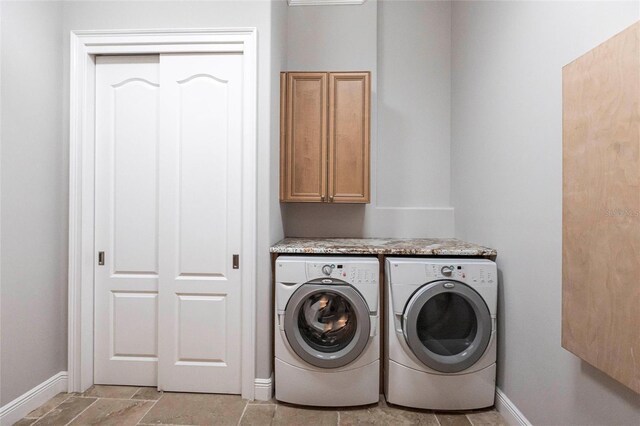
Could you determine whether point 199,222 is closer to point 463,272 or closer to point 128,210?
point 128,210

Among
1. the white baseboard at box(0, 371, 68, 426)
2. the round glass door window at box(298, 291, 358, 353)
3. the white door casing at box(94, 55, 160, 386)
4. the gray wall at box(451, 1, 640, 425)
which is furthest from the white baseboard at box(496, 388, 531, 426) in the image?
the white baseboard at box(0, 371, 68, 426)

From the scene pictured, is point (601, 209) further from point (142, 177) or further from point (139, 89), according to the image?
point (139, 89)

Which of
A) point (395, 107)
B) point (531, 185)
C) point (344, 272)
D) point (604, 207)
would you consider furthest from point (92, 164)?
point (604, 207)

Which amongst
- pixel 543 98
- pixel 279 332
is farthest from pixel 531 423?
pixel 543 98

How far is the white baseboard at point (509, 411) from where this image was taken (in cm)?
185

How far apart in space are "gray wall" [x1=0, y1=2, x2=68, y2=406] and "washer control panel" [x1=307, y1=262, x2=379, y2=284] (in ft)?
5.40

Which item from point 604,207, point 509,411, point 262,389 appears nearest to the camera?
point 604,207

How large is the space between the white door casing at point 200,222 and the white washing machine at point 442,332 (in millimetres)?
1031

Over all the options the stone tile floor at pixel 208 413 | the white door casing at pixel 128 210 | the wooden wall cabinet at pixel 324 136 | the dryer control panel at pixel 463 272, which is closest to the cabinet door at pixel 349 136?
the wooden wall cabinet at pixel 324 136

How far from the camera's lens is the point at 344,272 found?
6.88 feet

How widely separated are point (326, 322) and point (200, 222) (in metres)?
1.03

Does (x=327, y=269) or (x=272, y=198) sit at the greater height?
(x=272, y=198)

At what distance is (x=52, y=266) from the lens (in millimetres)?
2209

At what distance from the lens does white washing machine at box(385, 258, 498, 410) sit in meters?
2.02
